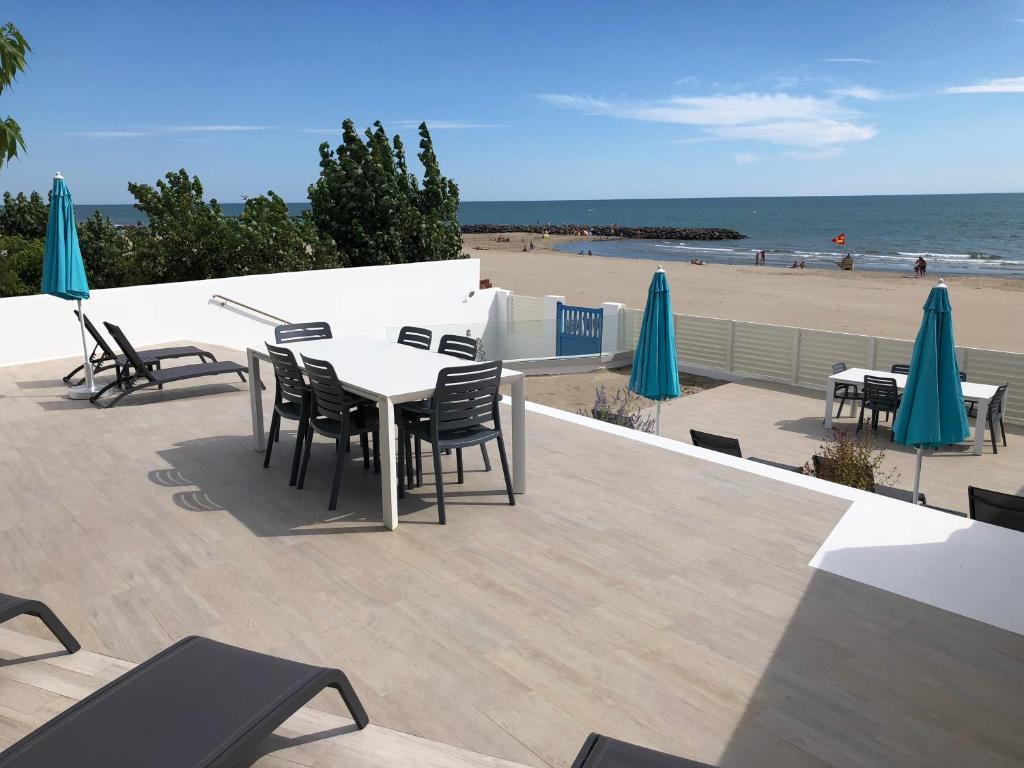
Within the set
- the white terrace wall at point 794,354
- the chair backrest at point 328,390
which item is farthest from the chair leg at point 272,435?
the white terrace wall at point 794,354

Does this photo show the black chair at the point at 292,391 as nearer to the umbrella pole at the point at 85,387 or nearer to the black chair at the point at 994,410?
the umbrella pole at the point at 85,387

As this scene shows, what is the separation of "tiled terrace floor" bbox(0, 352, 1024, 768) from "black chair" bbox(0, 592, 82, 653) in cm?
19

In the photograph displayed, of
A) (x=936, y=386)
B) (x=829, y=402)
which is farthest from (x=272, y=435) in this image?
(x=829, y=402)

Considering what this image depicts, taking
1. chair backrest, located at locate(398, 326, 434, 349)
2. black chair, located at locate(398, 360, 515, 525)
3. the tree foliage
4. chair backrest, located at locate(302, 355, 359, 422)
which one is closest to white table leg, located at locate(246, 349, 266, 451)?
chair backrest, located at locate(302, 355, 359, 422)

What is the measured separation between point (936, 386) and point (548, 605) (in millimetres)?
4029

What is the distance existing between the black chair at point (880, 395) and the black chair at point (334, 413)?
24.3ft

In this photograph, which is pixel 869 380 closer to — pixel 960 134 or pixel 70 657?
pixel 70 657

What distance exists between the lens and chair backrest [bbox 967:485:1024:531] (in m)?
4.72

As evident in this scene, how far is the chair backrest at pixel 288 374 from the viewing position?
5.17 meters

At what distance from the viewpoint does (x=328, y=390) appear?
4.88m

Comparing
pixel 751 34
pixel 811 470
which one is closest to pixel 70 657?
pixel 811 470

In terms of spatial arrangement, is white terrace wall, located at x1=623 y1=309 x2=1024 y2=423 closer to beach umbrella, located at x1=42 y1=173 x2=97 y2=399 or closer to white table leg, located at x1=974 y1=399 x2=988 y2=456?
white table leg, located at x1=974 y1=399 x2=988 y2=456

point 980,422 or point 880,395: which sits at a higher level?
point 880,395

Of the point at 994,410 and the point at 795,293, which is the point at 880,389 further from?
the point at 795,293
